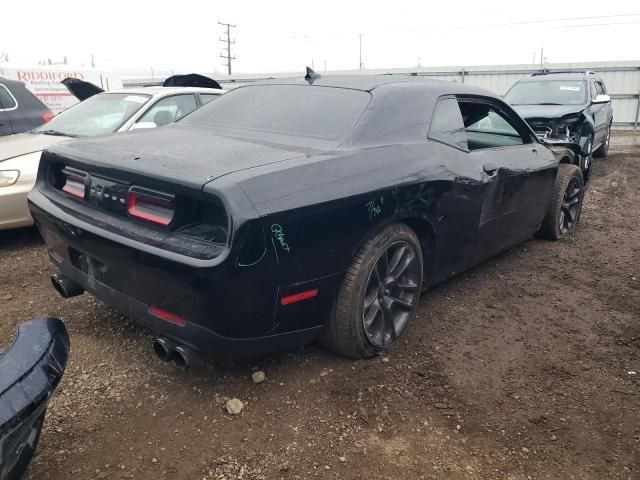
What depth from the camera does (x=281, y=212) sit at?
2.05 meters

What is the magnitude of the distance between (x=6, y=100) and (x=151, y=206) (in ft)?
15.1

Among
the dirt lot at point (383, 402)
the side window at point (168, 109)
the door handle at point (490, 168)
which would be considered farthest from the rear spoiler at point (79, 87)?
the door handle at point (490, 168)

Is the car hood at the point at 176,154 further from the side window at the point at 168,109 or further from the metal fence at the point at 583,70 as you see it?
the metal fence at the point at 583,70

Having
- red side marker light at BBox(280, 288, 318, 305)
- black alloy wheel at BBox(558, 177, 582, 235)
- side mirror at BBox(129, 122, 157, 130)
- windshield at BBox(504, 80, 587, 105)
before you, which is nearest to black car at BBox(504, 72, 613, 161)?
windshield at BBox(504, 80, 587, 105)

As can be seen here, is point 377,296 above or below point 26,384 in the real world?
below

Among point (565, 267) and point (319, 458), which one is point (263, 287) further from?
point (565, 267)

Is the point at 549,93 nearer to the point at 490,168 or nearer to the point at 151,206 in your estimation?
the point at 490,168

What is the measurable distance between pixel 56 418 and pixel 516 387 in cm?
223

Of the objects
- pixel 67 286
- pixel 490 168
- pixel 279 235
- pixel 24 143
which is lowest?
pixel 67 286

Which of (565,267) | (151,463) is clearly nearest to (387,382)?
(151,463)

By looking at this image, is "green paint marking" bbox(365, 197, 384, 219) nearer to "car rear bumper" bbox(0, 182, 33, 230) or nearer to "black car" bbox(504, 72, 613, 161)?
→ "car rear bumper" bbox(0, 182, 33, 230)

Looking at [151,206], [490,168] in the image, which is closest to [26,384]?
[151,206]

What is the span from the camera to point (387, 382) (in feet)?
8.45

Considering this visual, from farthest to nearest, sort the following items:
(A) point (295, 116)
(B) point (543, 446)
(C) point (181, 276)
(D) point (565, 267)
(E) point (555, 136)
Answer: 1. (E) point (555, 136)
2. (D) point (565, 267)
3. (A) point (295, 116)
4. (B) point (543, 446)
5. (C) point (181, 276)
